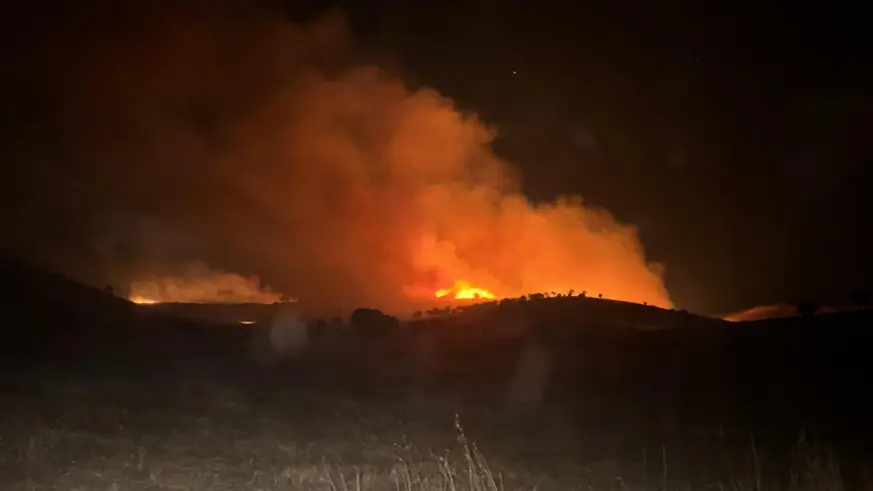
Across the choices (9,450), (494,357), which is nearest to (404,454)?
(9,450)

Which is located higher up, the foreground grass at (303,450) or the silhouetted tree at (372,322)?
the silhouetted tree at (372,322)

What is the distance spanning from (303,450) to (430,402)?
11.6ft

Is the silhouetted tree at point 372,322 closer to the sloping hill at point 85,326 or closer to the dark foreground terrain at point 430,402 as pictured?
the dark foreground terrain at point 430,402

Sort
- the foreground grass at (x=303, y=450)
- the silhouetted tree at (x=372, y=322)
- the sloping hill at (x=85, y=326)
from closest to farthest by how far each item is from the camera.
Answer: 1. the foreground grass at (x=303, y=450)
2. the sloping hill at (x=85, y=326)
3. the silhouetted tree at (x=372, y=322)

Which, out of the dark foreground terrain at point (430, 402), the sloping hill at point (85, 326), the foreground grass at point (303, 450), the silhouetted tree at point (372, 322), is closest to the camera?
the foreground grass at point (303, 450)

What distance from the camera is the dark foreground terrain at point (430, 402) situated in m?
7.34

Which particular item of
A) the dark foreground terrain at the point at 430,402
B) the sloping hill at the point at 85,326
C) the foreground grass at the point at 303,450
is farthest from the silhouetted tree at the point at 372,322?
the foreground grass at the point at 303,450

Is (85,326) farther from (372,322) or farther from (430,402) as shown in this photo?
(430,402)

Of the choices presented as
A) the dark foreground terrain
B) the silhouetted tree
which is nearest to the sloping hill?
the dark foreground terrain

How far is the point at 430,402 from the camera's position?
11484 millimetres

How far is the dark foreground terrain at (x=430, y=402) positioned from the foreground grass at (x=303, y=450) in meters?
0.03

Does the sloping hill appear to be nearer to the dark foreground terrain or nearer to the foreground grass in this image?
the dark foreground terrain

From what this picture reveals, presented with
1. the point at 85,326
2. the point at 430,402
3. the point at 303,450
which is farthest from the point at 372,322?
the point at 303,450

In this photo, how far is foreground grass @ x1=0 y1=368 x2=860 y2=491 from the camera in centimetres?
691
